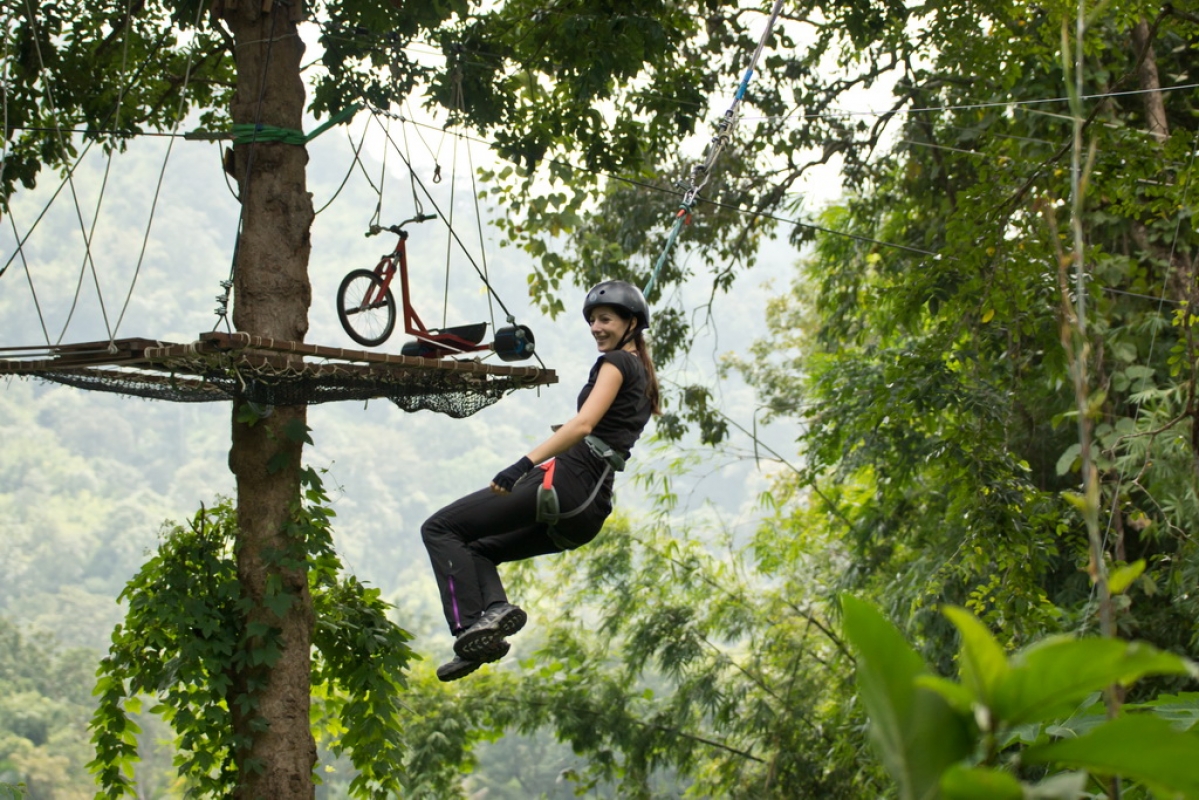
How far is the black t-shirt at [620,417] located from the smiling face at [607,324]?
0.06 m

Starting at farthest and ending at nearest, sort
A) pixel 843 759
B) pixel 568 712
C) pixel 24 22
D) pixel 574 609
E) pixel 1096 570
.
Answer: pixel 574 609, pixel 568 712, pixel 843 759, pixel 24 22, pixel 1096 570

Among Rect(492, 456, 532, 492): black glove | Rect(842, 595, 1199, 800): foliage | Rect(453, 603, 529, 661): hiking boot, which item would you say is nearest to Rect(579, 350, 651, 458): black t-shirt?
Rect(492, 456, 532, 492): black glove

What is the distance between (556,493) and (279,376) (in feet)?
3.49

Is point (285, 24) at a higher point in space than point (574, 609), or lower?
lower

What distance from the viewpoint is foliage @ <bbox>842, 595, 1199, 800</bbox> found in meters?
0.47

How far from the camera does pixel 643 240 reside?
799cm

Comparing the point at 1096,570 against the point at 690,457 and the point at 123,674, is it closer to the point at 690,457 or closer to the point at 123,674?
the point at 123,674

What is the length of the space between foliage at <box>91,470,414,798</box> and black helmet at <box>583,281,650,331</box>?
1773 millimetres

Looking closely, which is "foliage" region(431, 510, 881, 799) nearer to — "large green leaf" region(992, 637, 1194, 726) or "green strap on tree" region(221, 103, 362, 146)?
"green strap on tree" region(221, 103, 362, 146)

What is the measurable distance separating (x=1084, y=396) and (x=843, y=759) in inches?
305

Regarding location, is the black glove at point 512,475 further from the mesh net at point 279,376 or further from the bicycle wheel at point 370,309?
the bicycle wheel at point 370,309

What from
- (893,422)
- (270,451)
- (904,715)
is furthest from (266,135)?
(904,715)

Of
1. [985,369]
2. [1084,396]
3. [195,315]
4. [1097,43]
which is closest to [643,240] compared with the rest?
Answer: [985,369]

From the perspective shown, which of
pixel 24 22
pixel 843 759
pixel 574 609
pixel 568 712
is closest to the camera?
pixel 24 22
